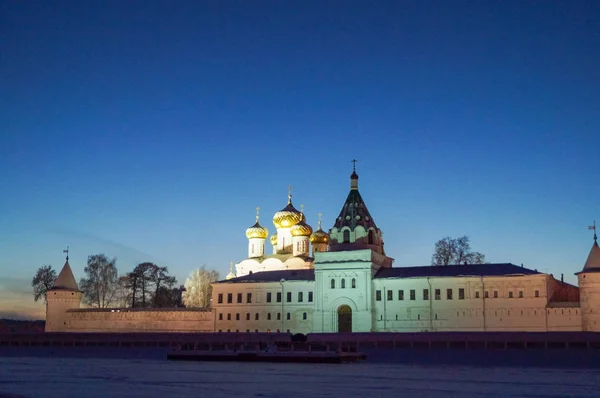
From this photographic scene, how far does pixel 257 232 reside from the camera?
6681 cm

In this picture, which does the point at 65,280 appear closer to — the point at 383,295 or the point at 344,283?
the point at 344,283

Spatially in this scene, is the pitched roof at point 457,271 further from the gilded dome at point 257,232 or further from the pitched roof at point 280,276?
the gilded dome at point 257,232

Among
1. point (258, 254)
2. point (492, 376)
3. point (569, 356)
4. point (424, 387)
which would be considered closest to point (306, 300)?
point (258, 254)

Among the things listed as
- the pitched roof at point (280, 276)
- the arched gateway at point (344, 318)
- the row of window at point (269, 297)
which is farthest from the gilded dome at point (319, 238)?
the arched gateway at point (344, 318)

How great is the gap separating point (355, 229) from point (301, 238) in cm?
1210

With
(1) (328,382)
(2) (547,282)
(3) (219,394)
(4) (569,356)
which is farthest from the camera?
(2) (547,282)

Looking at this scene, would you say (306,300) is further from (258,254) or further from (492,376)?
(492,376)

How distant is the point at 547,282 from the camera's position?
46.4 metres

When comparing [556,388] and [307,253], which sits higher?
[307,253]

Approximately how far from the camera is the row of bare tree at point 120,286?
67.7m

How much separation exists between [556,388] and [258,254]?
49585mm

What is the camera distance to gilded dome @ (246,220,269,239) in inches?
2628

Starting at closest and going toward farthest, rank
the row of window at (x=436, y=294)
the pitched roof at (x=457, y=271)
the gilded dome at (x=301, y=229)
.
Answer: the row of window at (x=436, y=294) < the pitched roof at (x=457, y=271) < the gilded dome at (x=301, y=229)

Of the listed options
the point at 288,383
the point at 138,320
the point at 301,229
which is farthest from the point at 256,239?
the point at 288,383
